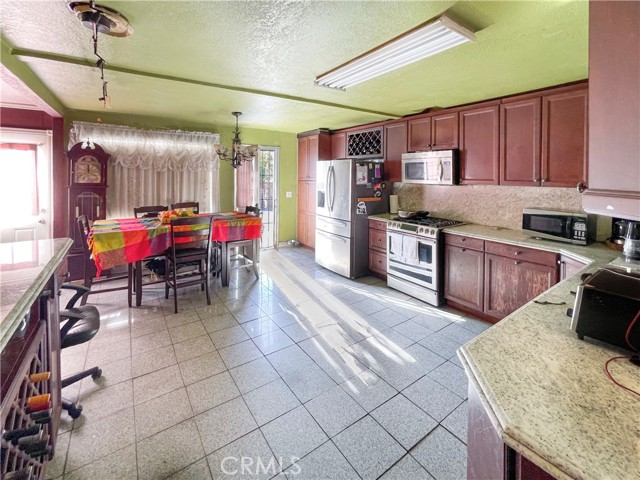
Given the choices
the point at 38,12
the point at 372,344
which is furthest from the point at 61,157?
the point at 372,344

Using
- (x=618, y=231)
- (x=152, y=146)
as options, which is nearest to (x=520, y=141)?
(x=618, y=231)

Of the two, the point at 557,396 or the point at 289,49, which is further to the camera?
the point at 289,49

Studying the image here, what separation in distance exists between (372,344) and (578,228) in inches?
80.5

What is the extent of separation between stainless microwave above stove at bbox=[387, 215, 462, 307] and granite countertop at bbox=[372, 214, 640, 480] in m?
2.24

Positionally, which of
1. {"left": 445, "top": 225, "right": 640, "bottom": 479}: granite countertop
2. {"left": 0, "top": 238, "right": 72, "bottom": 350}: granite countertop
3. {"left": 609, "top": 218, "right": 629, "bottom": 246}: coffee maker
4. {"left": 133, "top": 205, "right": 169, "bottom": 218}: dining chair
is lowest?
{"left": 445, "top": 225, "right": 640, "bottom": 479}: granite countertop

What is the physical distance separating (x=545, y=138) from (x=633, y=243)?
4.26 ft

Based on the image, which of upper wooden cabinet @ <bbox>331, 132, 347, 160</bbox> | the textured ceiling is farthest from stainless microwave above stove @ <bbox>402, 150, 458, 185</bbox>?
upper wooden cabinet @ <bbox>331, 132, 347, 160</bbox>

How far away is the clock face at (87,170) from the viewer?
162 inches

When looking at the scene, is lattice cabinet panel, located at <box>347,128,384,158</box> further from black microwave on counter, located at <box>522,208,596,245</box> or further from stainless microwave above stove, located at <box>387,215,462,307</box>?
black microwave on counter, located at <box>522,208,596,245</box>

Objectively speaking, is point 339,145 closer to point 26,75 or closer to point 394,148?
point 394,148

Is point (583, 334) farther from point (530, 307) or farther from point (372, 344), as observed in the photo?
point (372, 344)

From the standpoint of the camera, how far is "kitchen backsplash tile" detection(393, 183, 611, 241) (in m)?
3.13

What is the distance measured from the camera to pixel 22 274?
133 cm

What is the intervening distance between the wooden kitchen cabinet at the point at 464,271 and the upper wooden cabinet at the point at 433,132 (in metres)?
1.19
